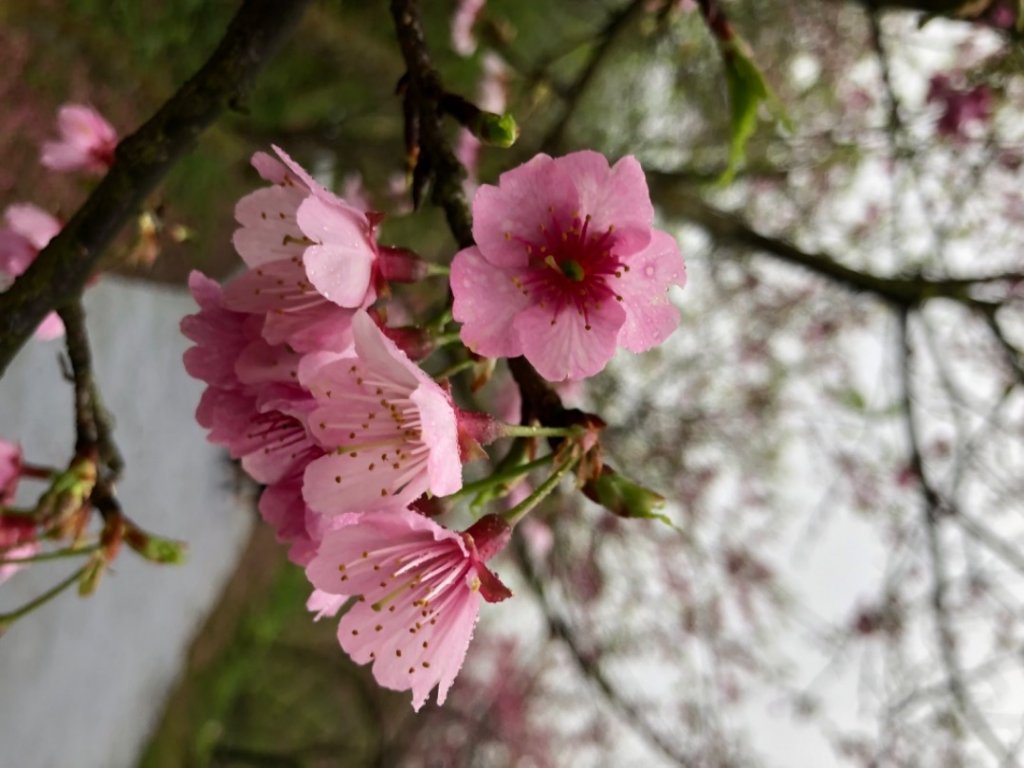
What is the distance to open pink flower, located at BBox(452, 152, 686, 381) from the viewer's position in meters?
0.65

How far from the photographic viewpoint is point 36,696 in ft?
9.77

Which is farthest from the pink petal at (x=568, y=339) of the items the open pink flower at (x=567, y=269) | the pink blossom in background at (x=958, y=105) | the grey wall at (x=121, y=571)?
the grey wall at (x=121, y=571)

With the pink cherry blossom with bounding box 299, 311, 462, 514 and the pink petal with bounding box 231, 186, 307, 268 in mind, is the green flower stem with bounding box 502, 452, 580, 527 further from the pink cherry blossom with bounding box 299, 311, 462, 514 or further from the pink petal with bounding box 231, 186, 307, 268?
the pink petal with bounding box 231, 186, 307, 268

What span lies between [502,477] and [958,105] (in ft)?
6.60

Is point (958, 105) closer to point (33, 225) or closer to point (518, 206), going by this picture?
point (518, 206)

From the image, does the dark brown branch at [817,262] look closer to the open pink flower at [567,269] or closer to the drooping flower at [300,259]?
the open pink flower at [567,269]

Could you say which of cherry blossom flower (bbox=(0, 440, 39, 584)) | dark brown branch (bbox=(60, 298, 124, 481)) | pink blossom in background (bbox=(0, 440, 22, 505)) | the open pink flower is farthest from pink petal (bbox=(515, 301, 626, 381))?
pink blossom in background (bbox=(0, 440, 22, 505))

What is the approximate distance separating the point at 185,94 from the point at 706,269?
8.69 feet

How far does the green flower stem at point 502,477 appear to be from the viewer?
68 centimetres

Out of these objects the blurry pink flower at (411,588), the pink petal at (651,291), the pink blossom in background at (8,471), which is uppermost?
the pink blossom in background at (8,471)

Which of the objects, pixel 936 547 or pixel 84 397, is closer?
pixel 84 397

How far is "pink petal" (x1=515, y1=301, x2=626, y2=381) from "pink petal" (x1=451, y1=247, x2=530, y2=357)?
0.05 ft

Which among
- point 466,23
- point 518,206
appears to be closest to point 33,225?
point 518,206

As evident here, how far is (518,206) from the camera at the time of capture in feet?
2.26
